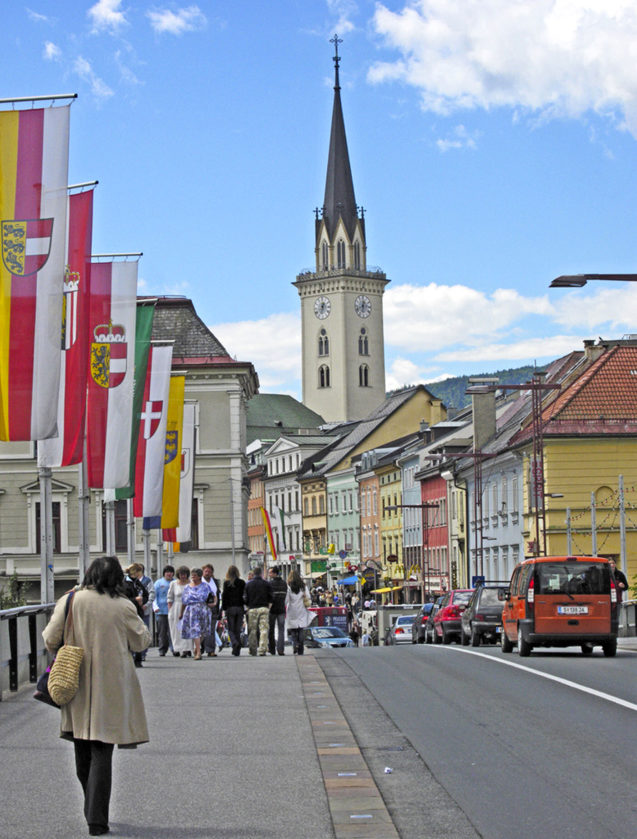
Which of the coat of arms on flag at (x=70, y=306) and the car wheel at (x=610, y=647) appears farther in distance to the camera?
the car wheel at (x=610, y=647)

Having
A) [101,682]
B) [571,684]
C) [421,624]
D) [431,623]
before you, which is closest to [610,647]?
[571,684]

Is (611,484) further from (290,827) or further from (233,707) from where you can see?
(290,827)

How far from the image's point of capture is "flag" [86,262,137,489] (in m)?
26.8

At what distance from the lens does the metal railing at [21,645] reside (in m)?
18.6

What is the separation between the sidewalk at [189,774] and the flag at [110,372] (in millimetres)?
8849

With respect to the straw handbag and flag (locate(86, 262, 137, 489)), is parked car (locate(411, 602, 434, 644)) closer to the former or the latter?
flag (locate(86, 262, 137, 489))

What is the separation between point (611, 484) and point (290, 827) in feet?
203

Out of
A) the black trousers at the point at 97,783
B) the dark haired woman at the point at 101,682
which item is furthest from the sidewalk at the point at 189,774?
the dark haired woman at the point at 101,682

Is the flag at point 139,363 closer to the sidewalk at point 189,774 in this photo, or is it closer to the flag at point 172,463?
the flag at point 172,463

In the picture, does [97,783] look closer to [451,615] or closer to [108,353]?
[108,353]

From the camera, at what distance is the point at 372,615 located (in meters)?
70.3

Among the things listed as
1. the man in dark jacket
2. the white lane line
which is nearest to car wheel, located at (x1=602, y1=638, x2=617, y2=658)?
the white lane line

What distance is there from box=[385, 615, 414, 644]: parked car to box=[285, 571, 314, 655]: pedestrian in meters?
29.0

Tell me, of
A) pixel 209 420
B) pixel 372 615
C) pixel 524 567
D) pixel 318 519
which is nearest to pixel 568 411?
pixel 372 615
